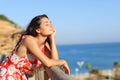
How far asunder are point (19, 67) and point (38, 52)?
0.74 ft

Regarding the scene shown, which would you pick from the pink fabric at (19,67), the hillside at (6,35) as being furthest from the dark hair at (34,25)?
the hillside at (6,35)

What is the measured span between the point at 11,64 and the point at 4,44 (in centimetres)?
380

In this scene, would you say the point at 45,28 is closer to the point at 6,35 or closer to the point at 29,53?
the point at 29,53

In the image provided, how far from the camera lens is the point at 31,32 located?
4.11 m

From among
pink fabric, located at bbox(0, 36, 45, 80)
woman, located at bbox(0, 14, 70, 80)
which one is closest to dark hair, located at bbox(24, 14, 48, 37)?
woman, located at bbox(0, 14, 70, 80)

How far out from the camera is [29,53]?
13.3ft

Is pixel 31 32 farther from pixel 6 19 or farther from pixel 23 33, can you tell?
pixel 6 19

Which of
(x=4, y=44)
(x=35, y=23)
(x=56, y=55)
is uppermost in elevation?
(x=35, y=23)

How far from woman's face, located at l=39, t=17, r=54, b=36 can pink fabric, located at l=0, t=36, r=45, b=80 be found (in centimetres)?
22

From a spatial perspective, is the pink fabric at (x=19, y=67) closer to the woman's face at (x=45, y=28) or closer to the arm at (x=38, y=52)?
the arm at (x=38, y=52)

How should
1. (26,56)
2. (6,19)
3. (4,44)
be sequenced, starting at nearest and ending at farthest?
(26,56), (4,44), (6,19)

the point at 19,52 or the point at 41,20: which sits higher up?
the point at 41,20

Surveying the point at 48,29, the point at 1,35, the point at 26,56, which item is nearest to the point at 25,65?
the point at 26,56

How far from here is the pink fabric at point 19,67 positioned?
13.2ft
